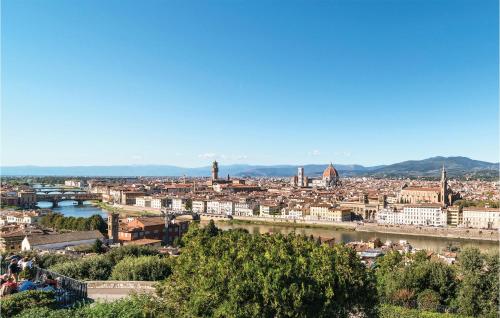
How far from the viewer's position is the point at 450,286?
439 inches

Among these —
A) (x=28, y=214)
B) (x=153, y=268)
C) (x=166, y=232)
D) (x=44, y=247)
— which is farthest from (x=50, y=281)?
(x=28, y=214)

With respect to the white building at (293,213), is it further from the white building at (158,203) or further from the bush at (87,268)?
the bush at (87,268)

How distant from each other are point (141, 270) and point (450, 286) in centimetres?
816

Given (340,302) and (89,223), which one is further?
(89,223)

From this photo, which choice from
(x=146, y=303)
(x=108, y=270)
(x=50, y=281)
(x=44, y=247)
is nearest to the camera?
(x=146, y=303)

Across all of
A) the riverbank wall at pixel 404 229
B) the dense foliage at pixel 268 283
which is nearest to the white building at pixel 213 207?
the riverbank wall at pixel 404 229

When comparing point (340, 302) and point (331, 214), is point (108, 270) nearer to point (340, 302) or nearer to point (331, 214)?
point (340, 302)

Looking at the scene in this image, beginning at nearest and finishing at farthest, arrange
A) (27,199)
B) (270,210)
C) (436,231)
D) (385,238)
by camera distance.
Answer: (385,238) → (436,231) → (270,210) → (27,199)

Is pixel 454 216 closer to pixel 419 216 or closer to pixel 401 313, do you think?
pixel 419 216

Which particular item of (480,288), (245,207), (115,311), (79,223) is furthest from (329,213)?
(115,311)

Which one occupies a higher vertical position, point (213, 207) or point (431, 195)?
point (431, 195)

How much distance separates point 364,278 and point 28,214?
3920 cm

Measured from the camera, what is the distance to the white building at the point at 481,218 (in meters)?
40.9

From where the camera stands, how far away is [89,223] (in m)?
27.7
